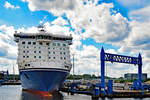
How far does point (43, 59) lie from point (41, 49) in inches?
118

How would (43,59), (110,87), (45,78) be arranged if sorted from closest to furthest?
(45,78), (110,87), (43,59)

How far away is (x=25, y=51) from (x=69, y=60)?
12.7m

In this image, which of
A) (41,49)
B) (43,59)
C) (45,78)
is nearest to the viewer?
(45,78)

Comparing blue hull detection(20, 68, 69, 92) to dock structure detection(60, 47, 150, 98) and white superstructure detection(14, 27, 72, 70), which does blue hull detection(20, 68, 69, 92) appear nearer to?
white superstructure detection(14, 27, 72, 70)

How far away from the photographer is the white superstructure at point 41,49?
60.0 meters

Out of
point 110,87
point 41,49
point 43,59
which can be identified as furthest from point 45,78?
point 110,87

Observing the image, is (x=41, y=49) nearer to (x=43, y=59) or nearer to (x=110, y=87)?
(x=43, y=59)

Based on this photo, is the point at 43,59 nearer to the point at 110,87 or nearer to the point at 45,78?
the point at 45,78

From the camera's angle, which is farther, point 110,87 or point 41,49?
point 41,49

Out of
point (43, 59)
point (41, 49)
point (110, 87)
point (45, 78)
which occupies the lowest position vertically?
point (110, 87)

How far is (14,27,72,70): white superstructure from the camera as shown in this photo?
60.0 metres

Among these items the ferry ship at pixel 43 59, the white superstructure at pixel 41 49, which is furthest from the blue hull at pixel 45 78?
the white superstructure at pixel 41 49

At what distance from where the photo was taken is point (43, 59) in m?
59.7

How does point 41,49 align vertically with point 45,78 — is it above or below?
above
